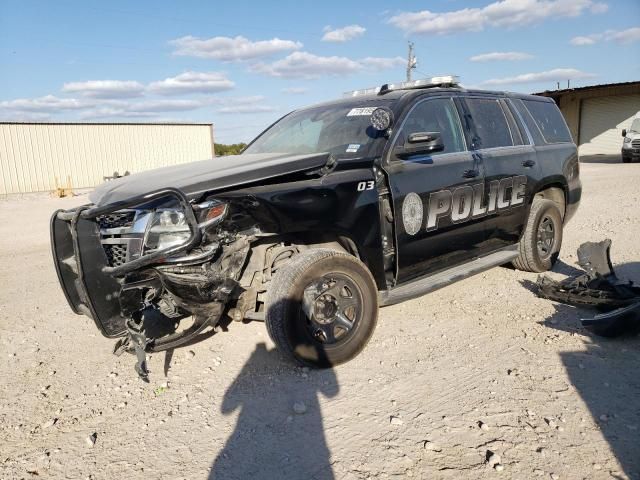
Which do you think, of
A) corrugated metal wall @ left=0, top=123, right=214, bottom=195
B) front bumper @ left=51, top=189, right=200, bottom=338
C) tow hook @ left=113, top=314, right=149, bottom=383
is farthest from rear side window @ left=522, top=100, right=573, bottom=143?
corrugated metal wall @ left=0, top=123, right=214, bottom=195

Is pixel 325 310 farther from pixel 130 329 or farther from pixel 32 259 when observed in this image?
pixel 32 259

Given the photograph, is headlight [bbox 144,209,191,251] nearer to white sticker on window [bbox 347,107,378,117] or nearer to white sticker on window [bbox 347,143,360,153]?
white sticker on window [bbox 347,143,360,153]

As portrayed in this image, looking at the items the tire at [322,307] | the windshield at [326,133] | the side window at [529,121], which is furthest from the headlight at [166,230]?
the side window at [529,121]

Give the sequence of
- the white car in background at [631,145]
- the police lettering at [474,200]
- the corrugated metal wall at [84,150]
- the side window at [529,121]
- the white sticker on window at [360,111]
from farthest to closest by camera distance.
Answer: the corrugated metal wall at [84,150] → the white car in background at [631,145] → the side window at [529,121] → the white sticker on window at [360,111] → the police lettering at [474,200]

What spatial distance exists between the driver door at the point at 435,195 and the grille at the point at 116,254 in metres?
1.92

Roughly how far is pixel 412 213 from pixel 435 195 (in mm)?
323

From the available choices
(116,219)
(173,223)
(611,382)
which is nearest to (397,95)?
(173,223)

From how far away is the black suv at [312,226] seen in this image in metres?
3.08

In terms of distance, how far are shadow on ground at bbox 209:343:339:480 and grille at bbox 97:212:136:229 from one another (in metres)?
1.29

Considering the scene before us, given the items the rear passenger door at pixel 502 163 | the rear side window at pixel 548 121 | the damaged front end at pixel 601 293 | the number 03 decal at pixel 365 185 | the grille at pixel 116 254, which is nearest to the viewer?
the grille at pixel 116 254

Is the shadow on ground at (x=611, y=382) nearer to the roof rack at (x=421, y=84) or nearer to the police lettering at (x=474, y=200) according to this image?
the police lettering at (x=474, y=200)

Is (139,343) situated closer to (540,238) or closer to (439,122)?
(439,122)

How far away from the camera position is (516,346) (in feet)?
12.5

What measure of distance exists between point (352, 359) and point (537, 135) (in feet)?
11.5
